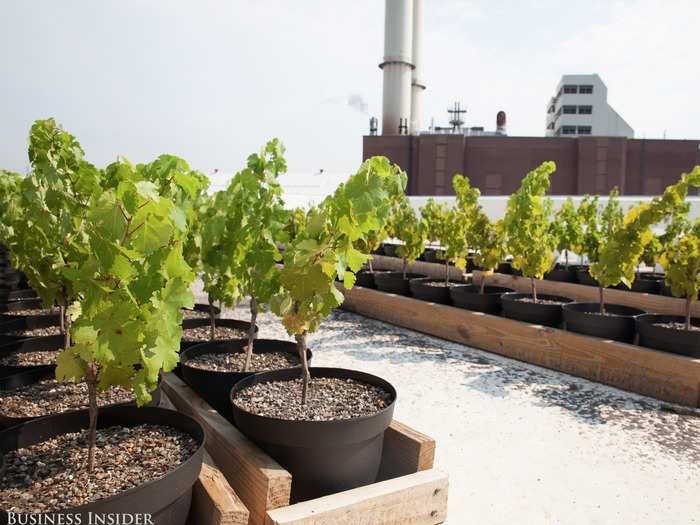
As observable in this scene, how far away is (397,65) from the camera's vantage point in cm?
3222

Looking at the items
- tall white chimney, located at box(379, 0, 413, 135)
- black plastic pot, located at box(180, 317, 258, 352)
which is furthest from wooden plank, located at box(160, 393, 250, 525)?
tall white chimney, located at box(379, 0, 413, 135)

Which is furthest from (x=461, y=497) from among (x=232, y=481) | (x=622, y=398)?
(x=622, y=398)

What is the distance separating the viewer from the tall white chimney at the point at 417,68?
33938mm

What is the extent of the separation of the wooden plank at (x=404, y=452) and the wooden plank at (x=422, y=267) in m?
5.36

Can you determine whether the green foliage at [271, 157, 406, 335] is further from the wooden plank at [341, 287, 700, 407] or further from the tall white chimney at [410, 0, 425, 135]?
the tall white chimney at [410, 0, 425, 135]

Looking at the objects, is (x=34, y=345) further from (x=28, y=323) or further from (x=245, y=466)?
(x=245, y=466)

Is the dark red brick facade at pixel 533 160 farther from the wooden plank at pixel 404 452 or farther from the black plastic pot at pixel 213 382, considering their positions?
the wooden plank at pixel 404 452

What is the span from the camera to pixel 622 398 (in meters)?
4.32

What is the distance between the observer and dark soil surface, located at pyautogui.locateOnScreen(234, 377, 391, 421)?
2.56 metres

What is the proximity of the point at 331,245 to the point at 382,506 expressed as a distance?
3.87 ft

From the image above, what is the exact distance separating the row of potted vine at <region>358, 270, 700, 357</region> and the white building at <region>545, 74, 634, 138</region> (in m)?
60.2


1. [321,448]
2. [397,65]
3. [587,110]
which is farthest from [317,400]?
[587,110]

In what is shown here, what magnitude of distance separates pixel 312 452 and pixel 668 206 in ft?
13.6

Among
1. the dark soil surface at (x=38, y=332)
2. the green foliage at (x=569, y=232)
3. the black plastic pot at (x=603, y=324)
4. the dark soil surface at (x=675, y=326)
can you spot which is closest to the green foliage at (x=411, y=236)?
the green foliage at (x=569, y=232)
